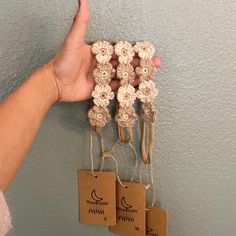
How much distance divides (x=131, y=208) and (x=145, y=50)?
31 cm

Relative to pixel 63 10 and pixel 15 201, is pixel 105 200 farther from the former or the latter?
pixel 63 10

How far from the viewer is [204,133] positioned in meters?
0.68

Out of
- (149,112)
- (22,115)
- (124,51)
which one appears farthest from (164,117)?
(22,115)

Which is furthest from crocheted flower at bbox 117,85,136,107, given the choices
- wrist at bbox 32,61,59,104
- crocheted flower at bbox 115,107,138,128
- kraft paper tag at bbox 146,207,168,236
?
kraft paper tag at bbox 146,207,168,236

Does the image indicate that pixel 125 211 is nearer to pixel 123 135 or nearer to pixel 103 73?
pixel 123 135

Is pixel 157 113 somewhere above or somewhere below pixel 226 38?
below

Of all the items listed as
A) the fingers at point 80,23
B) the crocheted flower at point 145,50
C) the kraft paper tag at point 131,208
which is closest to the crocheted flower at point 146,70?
the crocheted flower at point 145,50

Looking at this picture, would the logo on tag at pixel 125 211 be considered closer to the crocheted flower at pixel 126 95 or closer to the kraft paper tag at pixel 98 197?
the kraft paper tag at pixel 98 197

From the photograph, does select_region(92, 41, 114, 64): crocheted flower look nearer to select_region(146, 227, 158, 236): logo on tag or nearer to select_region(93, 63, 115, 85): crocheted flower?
select_region(93, 63, 115, 85): crocheted flower

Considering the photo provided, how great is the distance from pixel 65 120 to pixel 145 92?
18 cm

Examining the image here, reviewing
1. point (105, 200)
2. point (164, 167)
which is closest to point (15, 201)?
point (105, 200)

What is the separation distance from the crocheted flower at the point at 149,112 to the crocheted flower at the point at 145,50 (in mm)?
84

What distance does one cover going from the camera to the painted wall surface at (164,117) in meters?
0.63

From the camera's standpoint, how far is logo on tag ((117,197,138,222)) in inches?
28.4
